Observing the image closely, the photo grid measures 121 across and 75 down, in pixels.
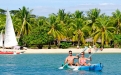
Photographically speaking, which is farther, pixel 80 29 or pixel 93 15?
pixel 93 15

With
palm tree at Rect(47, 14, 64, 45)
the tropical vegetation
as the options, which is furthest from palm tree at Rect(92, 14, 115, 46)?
palm tree at Rect(47, 14, 64, 45)

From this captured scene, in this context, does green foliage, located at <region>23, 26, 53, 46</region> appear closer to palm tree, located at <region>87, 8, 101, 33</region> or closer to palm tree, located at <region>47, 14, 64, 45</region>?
palm tree, located at <region>47, 14, 64, 45</region>

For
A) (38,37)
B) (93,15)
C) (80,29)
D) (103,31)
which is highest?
(93,15)

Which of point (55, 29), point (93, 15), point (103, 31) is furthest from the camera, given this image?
point (93, 15)

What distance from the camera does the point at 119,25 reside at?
81500 millimetres

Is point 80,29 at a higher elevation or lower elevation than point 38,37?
higher

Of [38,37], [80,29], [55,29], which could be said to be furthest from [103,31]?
[38,37]

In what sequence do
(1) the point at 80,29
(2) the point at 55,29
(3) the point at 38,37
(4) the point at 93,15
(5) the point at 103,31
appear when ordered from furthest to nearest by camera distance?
(4) the point at 93,15 → (2) the point at 55,29 → (1) the point at 80,29 → (5) the point at 103,31 → (3) the point at 38,37

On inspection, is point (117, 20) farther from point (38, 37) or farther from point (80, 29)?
point (38, 37)

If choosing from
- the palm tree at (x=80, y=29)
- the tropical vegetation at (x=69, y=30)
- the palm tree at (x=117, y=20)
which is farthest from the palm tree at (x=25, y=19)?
the palm tree at (x=117, y=20)

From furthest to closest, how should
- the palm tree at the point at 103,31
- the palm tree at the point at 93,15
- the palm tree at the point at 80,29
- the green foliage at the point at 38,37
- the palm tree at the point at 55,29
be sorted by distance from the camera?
the palm tree at the point at 93,15
the palm tree at the point at 55,29
the palm tree at the point at 80,29
the palm tree at the point at 103,31
the green foliage at the point at 38,37

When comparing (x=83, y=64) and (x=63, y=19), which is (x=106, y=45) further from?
(x=83, y=64)

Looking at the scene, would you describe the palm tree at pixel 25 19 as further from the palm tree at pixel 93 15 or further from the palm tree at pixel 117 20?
the palm tree at pixel 117 20

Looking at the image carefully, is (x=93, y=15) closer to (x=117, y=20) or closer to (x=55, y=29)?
(x=117, y=20)
